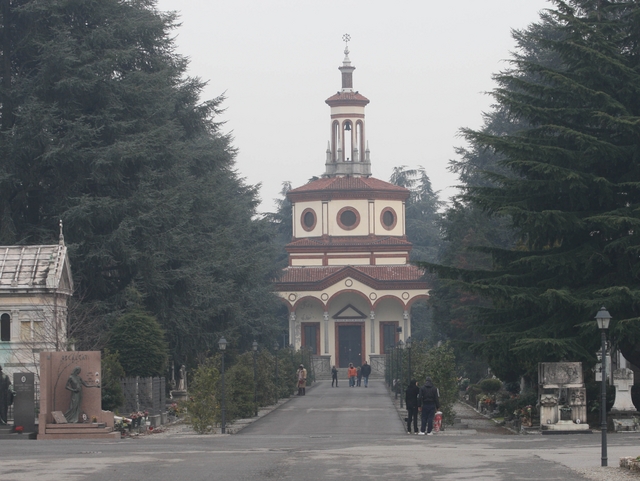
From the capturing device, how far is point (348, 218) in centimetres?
8169

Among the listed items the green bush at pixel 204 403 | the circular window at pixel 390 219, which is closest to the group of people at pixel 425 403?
the green bush at pixel 204 403

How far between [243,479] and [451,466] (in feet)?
11.8

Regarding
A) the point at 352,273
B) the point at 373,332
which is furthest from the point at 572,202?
the point at 373,332

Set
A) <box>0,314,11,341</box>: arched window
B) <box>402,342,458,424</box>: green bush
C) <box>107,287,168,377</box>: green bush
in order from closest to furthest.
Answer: <box>402,342,458,424</box>: green bush < <box>0,314,11,341</box>: arched window < <box>107,287,168,377</box>: green bush

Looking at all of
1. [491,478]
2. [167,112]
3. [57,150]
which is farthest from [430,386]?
[167,112]

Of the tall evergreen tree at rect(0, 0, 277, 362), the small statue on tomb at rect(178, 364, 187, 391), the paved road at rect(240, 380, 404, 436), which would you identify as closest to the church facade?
the paved road at rect(240, 380, 404, 436)

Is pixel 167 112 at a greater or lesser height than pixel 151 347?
greater

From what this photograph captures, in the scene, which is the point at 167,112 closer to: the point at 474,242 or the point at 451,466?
the point at 474,242

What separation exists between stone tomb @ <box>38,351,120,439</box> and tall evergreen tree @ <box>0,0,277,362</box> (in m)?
11.0

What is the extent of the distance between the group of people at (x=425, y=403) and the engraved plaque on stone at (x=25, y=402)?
29.0ft

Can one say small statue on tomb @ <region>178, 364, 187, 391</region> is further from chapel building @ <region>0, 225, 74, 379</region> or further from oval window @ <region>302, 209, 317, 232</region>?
oval window @ <region>302, 209, 317, 232</region>

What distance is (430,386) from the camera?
27.0m

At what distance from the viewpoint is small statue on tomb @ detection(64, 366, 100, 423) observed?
27.9 meters

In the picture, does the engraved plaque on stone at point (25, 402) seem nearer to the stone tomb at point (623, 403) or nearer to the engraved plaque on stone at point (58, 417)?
the engraved plaque on stone at point (58, 417)
